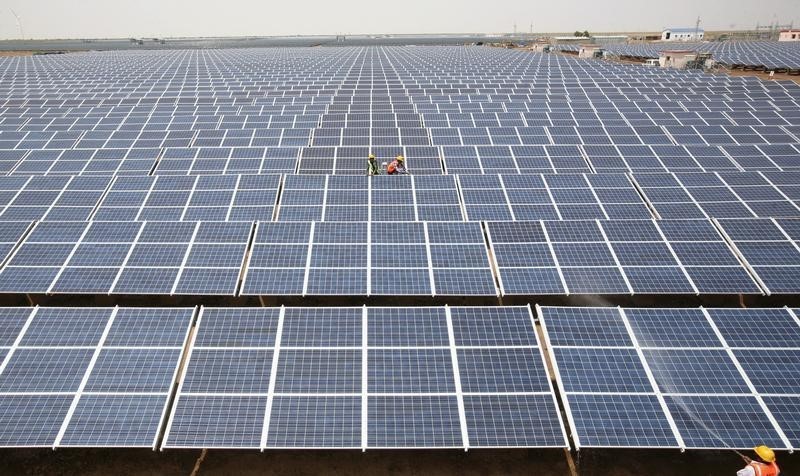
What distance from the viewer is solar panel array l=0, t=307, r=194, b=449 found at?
309 inches

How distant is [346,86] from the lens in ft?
178

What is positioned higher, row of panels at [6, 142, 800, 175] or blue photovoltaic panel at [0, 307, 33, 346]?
row of panels at [6, 142, 800, 175]

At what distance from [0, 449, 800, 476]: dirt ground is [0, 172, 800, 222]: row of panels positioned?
724cm

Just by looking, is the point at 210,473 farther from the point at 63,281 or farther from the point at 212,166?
the point at 212,166

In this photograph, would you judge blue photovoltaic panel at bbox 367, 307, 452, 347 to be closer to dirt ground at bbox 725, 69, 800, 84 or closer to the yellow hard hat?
the yellow hard hat

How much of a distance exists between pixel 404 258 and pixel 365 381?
160 inches

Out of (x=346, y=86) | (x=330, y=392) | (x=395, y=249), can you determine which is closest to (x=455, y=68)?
(x=346, y=86)

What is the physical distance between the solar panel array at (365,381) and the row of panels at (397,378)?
27mm

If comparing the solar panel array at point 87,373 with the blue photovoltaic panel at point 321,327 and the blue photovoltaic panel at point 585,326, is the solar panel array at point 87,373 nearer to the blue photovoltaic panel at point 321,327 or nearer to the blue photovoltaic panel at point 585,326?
the blue photovoltaic panel at point 321,327

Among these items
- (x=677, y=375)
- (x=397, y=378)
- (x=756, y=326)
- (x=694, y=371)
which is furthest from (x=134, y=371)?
(x=756, y=326)

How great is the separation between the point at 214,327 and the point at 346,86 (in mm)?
49472

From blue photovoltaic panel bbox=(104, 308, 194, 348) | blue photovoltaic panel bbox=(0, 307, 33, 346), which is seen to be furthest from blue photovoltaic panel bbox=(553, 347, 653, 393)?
blue photovoltaic panel bbox=(0, 307, 33, 346)

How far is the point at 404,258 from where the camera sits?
11805 millimetres

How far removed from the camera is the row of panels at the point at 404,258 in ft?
36.4
